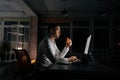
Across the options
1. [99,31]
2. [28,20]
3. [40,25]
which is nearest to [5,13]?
[28,20]

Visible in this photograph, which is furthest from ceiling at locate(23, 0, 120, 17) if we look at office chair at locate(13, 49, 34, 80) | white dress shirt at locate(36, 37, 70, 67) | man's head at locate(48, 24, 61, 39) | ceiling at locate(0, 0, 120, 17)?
white dress shirt at locate(36, 37, 70, 67)

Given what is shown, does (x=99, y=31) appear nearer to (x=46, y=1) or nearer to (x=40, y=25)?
(x=40, y=25)

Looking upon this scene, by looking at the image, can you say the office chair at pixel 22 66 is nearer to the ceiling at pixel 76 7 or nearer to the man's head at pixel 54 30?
the man's head at pixel 54 30

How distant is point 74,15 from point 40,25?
2.12 metres

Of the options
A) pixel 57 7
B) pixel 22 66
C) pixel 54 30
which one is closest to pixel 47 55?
pixel 54 30

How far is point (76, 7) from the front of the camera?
362 inches

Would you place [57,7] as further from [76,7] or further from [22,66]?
[22,66]

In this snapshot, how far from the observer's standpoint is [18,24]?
11.0m

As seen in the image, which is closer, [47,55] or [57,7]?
[47,55]

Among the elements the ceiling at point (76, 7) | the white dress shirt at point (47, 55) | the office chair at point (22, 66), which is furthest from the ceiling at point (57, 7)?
the white dress shirt at point (47, 55)

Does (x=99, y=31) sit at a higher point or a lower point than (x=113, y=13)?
lower

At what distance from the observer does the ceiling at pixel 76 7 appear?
26.5 feet

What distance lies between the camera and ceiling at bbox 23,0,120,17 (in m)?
8.08

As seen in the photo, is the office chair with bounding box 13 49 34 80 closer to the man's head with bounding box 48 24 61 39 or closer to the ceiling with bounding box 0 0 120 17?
the man's head with bounding box 48 24 61 39
